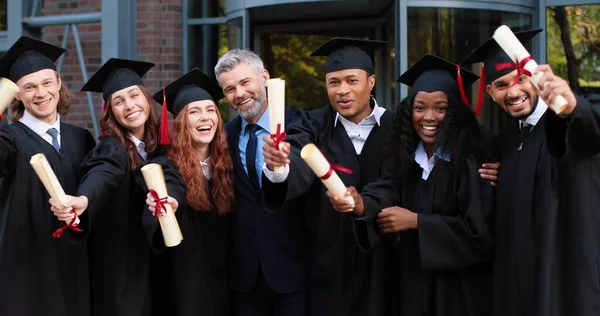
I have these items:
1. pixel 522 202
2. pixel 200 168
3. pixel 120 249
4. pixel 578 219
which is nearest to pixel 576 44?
pixel 522 202

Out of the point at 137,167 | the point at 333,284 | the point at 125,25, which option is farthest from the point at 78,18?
the point at 333,284

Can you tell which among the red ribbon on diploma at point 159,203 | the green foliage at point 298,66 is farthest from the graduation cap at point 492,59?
the green foliage at point 298,66

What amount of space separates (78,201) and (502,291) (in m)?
2.01

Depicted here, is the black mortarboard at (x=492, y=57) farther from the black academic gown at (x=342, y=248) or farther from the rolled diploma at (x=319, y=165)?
the rolled diploma at (x=319, y=165)

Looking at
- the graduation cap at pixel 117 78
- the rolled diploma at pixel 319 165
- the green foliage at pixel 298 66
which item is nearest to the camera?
the rolled diploma at pixel 319 165

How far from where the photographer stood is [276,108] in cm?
343

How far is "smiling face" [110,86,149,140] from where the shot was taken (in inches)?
164

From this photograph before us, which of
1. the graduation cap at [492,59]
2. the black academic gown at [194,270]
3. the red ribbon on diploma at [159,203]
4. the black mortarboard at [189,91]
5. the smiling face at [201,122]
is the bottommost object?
the black academic gown at [194,270]

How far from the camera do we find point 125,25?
7172mm

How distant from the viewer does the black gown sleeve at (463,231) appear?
381 centimetres

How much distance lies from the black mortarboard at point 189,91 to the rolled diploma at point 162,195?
684 mm

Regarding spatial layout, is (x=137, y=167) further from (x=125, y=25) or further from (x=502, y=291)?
(x=125, y=25)

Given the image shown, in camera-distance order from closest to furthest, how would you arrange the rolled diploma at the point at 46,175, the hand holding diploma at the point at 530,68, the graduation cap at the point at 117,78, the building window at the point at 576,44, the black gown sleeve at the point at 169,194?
the hand holding diploma at the point at 530,68 < the rolled diploma at the point at 46,175 < the black gown sleeve at the point at 169,194 < the graduation cap at the point at 117,78 < the building window at the point at 576,44

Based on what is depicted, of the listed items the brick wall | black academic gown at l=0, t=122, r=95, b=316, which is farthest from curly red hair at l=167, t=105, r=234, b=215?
the brick wall
